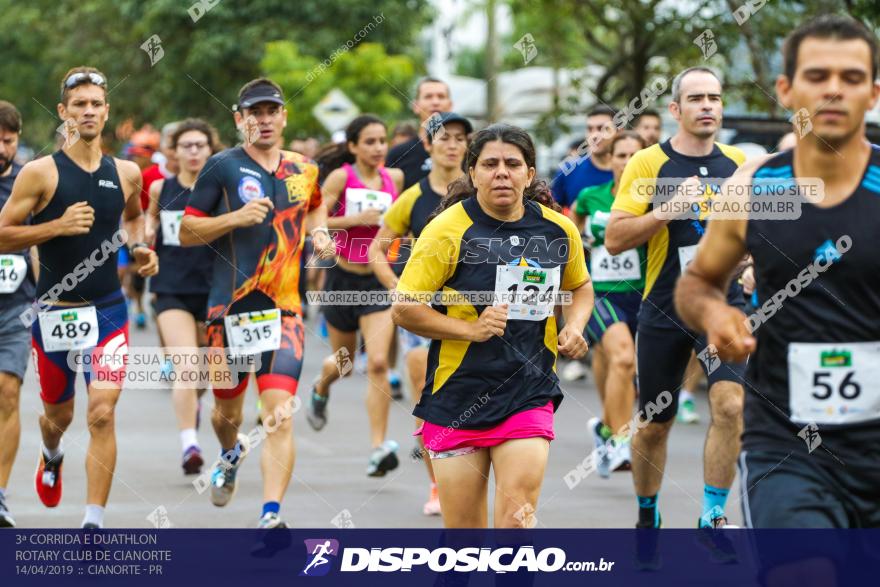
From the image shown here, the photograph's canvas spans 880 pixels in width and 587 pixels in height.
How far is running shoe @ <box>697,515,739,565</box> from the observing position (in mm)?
7711

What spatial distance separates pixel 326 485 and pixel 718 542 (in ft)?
10.5

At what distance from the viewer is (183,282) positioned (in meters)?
11.2

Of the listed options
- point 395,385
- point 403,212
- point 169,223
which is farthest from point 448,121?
point 395,385

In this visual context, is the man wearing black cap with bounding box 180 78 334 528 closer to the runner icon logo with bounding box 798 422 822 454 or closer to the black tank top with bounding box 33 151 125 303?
the black tank top with bounding box 33 151 125 303

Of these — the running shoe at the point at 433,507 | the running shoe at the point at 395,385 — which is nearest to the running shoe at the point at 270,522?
the running shoe at the point at 433,507

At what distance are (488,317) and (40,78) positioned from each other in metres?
50.1

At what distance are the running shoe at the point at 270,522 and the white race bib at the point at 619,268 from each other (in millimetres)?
3563

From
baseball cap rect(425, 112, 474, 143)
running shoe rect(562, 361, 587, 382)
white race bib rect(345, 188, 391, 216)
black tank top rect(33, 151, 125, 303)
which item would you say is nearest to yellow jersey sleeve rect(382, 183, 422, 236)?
baseball cap rect(425, 112, 474, 143)

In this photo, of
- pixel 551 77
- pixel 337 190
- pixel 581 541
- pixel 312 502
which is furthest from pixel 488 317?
pixel 551 77

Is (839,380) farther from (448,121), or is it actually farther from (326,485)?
(326,485)

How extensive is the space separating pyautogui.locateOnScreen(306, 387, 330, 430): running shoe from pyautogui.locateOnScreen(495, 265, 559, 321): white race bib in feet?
19.5

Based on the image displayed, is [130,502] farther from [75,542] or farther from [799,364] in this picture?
[799,364]

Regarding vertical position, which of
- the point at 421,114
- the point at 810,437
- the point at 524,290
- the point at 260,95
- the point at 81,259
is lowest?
the point at 810,437

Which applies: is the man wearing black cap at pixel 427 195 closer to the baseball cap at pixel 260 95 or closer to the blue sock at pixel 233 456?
the blue sock at pixel 233 456
